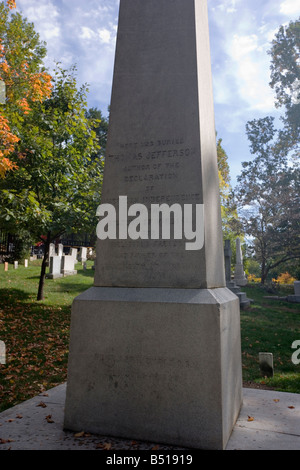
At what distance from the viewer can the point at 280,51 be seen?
27.2 m

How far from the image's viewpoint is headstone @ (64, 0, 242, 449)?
281 centimetres

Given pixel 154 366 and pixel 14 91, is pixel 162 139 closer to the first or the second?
pixel 154 366

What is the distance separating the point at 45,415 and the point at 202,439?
164 cm

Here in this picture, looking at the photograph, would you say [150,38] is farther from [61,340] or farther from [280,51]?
[280,51]

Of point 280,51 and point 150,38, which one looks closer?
point 150,38

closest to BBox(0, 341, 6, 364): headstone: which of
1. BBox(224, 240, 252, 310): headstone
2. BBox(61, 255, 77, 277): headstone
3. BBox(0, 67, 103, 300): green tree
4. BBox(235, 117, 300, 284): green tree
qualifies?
BBox(0, 67, 103, 300): green tree

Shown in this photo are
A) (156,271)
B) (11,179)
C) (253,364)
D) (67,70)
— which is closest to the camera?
(156,271)

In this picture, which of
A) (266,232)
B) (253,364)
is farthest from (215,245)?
(266,232)

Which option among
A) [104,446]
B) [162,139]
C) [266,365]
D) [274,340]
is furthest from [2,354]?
[274,340]

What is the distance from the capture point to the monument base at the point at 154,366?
276 cm

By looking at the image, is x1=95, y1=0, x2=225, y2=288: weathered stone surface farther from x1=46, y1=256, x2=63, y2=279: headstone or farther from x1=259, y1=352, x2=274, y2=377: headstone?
x1=46, y1=256, x2=63, y2=279: headstone

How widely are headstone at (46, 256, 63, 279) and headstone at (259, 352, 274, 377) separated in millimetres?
12257

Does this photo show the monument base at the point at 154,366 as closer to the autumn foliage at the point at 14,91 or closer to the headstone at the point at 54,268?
the autumn foliage at the point at 14,91
